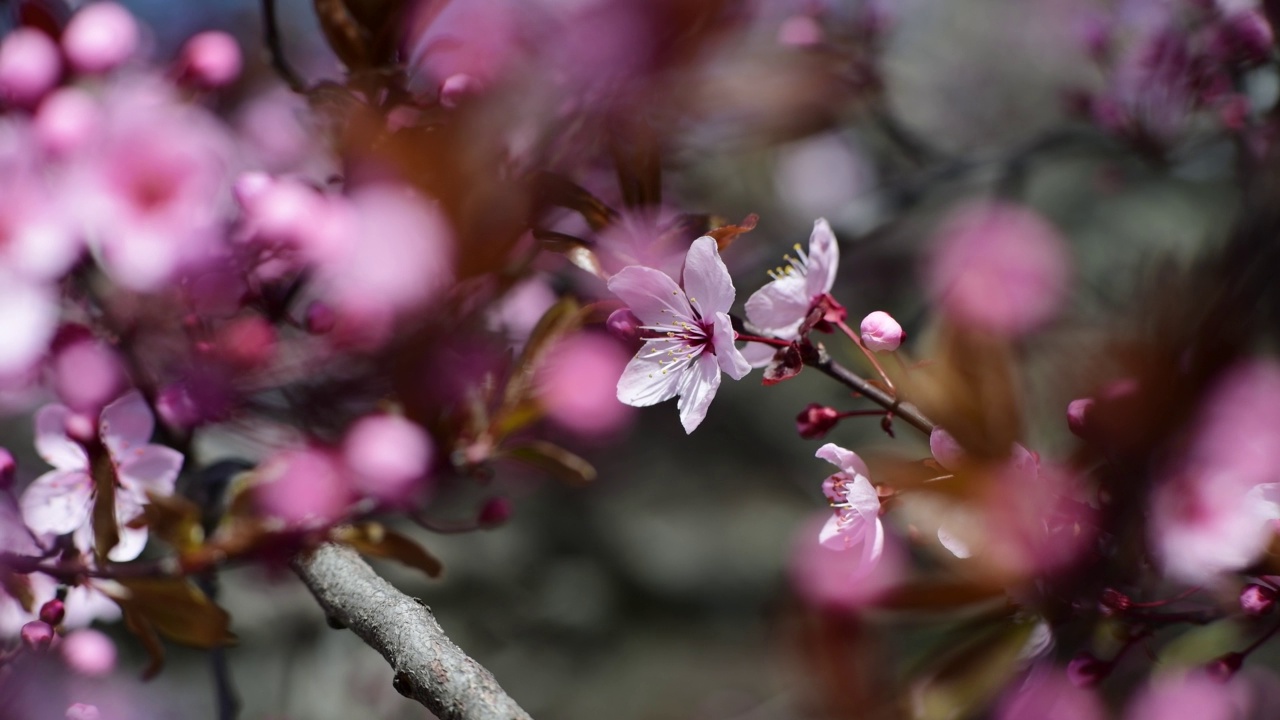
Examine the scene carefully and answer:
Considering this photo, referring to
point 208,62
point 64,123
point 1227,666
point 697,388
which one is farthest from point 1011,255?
point 64,123

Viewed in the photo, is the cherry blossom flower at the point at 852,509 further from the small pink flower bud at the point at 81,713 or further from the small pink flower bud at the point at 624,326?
the small pink flower bud at the point at 81,713

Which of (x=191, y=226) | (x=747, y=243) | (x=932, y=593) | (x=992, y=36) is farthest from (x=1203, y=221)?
(x=191, y=226)

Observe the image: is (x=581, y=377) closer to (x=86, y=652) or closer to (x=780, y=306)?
(x=780, y=306)

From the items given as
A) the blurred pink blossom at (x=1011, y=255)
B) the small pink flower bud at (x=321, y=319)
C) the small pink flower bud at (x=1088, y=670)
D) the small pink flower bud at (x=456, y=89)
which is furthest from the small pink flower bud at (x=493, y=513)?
the blurred pink blossom at (x=1011, y=255)


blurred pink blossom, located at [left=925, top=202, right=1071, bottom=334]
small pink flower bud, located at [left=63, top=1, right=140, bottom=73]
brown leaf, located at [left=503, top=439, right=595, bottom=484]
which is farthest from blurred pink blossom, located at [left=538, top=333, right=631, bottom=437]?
blurred pink blossom, located at [left=925, top=202, right=1071, bottom=334]

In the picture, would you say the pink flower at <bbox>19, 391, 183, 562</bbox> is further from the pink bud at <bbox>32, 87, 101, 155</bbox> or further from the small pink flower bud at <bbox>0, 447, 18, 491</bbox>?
the pink bud at <bbox>32, 87, 101, 155</bbox>

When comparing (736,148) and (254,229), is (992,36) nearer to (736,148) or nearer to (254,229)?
(736,148)
